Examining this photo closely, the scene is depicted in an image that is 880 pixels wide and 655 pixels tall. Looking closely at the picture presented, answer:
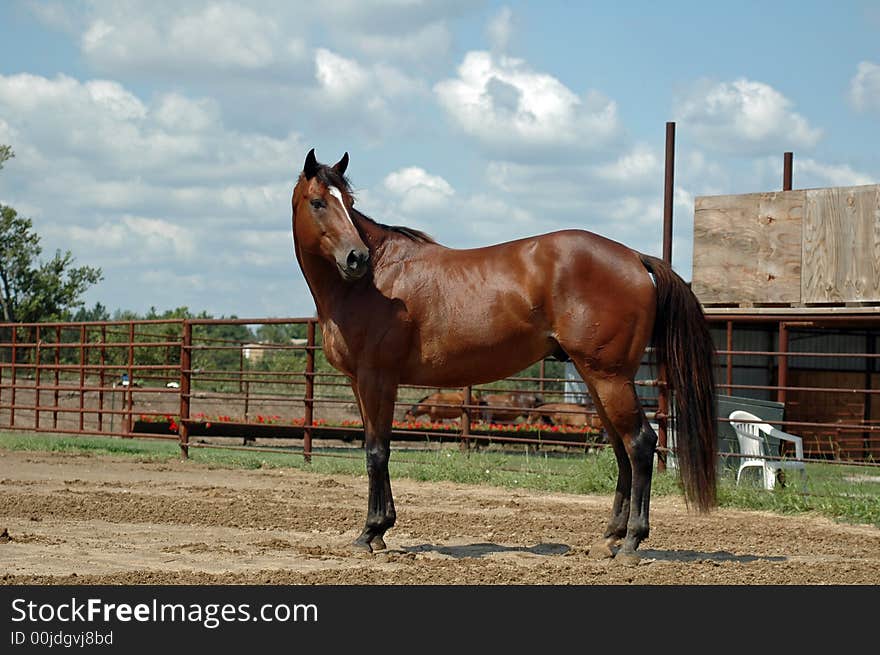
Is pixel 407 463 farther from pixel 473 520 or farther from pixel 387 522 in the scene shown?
pixel 387 522

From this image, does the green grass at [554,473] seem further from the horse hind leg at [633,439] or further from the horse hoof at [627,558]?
the horse hoof at [627,558]

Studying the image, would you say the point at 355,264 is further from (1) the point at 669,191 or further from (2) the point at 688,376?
(1) the point at 669,191

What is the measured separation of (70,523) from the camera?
6672 millimetres

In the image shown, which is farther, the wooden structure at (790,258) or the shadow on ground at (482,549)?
the wooden structure at (790,258)

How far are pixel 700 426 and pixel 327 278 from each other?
7.63 ft

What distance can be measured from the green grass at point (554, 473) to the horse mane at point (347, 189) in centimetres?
315

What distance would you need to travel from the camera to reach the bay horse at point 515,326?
5.64 meters

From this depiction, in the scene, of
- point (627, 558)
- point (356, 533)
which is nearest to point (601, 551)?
point (627, 558)

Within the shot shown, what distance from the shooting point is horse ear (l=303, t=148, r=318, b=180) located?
19.1ft

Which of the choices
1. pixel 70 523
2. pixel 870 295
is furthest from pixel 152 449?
pixel 870 295

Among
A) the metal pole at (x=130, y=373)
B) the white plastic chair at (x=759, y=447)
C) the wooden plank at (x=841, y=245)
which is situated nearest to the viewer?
the white plastic chair at (x=759, y=447)

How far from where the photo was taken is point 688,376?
5918 mm

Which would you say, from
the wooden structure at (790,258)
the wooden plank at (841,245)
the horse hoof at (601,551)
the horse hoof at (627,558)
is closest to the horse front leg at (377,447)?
the horse hoof at (601,551)

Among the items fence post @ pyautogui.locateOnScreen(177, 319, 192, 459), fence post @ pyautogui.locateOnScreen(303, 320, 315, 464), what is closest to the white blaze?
fence post @ pyautogui.locateOnScreen(303, 320, 315, 464)
